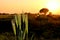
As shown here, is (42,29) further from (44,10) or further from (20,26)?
(20,26)

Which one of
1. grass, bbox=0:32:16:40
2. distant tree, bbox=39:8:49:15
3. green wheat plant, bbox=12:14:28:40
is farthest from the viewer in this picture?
distant tree, bbox=39:8:49:15

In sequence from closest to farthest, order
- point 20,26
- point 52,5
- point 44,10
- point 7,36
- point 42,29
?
1. point 20,26
2. point 7,36
3. point 42,29
4. point 44,10
5. point 52,5

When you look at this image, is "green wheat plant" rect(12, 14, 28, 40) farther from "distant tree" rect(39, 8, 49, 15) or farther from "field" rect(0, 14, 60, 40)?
"distant tree" rect(39, 8, 49, 15)

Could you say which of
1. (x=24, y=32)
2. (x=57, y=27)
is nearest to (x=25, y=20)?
(x=24, y=32)

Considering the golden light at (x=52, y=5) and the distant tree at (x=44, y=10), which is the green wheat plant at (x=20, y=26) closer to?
the distant tree at (x=44, y=10)

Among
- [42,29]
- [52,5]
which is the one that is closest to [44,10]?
[52,5]

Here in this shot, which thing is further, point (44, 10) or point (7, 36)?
point (44, 10)

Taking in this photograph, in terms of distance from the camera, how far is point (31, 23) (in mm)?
3332

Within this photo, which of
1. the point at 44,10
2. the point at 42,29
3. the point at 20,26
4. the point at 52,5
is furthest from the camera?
the point at 52,5

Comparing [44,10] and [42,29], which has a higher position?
[44,10]

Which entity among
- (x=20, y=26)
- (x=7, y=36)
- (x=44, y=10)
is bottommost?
(x=7, y=36)

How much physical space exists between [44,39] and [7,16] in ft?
2.38

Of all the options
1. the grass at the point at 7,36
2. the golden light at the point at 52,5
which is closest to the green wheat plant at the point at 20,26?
the grass at the point at 7,36

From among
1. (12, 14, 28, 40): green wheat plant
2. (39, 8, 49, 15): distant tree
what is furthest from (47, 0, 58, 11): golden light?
(12, 14, 28, 40): green wheat plant
